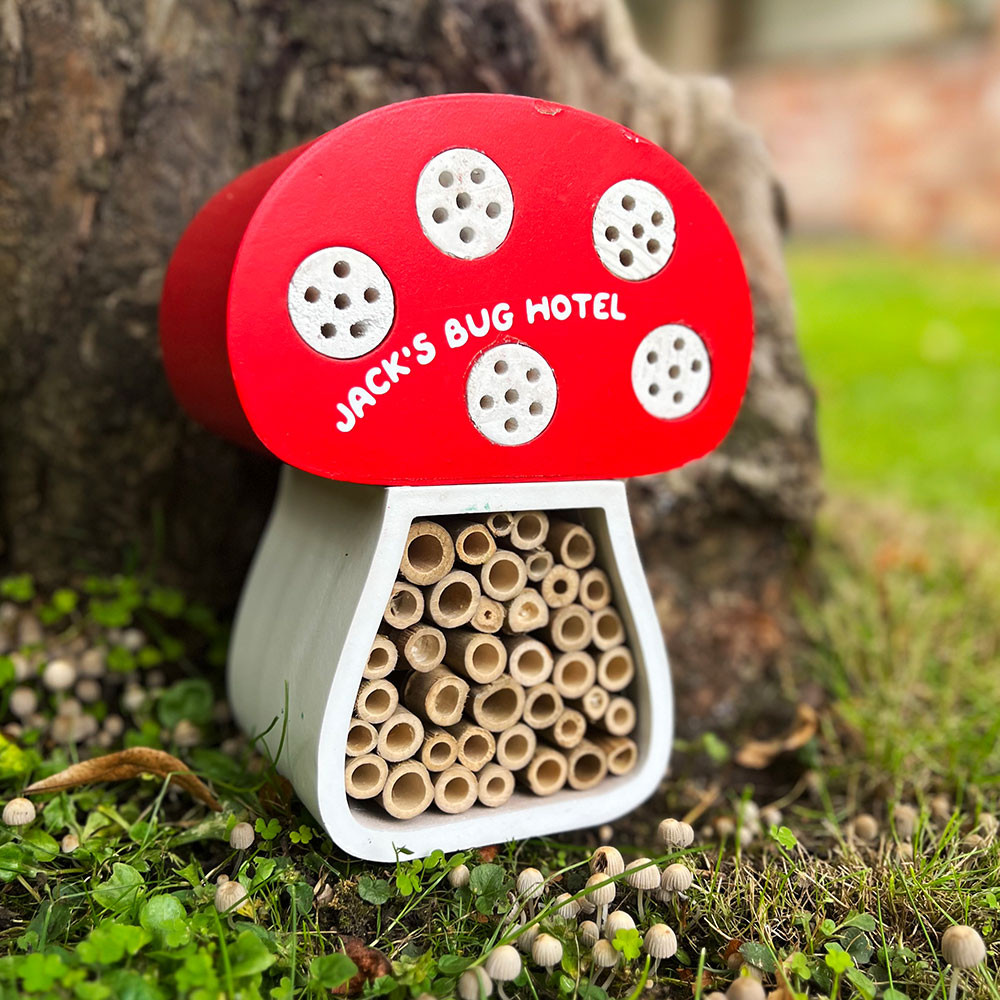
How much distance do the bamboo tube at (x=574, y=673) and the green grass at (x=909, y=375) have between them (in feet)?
7.20

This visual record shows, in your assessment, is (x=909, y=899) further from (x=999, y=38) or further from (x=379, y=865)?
(x=999, y=38)

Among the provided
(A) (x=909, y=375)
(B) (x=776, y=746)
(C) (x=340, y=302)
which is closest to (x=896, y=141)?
(A) (x=909, y=375)

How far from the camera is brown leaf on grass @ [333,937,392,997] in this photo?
3.78 feet

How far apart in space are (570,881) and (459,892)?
0.57 ft

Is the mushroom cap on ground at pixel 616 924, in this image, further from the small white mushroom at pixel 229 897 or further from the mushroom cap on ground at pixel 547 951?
the small white mushroom at pixel 229 897

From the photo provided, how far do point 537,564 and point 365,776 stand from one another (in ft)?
1.32

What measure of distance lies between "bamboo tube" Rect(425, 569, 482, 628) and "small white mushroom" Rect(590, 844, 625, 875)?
0.38 meters

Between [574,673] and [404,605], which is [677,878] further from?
[404,605]

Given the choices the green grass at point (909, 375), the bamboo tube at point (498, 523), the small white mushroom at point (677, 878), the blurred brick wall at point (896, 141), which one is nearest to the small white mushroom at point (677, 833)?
the small white mushroom at point (677, 878)

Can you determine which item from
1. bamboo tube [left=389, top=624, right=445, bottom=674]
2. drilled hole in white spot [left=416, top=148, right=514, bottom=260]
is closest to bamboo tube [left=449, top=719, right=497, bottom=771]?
bamboo tube [left=389, top=624, right=445, bottom=674]

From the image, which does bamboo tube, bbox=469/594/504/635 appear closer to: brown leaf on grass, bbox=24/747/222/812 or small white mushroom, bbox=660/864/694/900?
small white mushroom, bbox=660/864/694/900

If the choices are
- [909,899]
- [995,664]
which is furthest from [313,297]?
[995,664]

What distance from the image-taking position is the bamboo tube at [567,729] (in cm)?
148

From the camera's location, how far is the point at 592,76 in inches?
82.9
